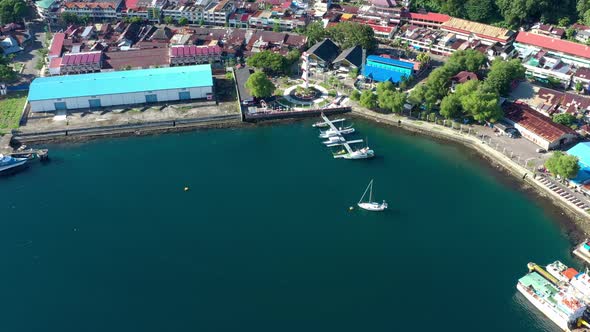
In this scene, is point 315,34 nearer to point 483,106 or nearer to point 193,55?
point 193,55

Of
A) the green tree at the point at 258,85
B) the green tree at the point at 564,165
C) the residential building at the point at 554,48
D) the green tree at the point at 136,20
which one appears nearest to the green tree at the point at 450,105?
the green tree at the point at 564,165

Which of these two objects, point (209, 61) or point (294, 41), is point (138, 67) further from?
point (294, 41)

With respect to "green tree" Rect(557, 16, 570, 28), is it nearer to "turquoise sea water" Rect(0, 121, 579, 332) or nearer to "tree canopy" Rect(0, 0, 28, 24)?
"turquoise sea water" Rect(0, 121, 579, 332)

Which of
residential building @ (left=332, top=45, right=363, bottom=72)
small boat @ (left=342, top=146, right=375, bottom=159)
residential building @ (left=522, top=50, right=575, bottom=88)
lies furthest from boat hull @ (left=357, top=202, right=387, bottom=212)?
residential building @ (left=522, top=50, right=575, bottom=88)

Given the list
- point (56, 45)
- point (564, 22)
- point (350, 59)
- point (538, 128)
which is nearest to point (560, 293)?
point (538, 128)

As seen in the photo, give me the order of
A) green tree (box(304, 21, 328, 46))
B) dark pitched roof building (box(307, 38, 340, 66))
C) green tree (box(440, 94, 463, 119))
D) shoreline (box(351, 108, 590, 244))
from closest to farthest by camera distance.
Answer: shoreline (box(351, 108, 590, 244)) → green tree (box(440, 94, 463, 119)) → dark pitched roof building (box(307, 38, 340, 66)) → green tree (box(304, 21, 328, 46))

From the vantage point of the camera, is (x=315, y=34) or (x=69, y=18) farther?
(x=69, y=18)

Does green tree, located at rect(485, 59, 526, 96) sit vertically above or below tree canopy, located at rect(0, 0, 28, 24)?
above
